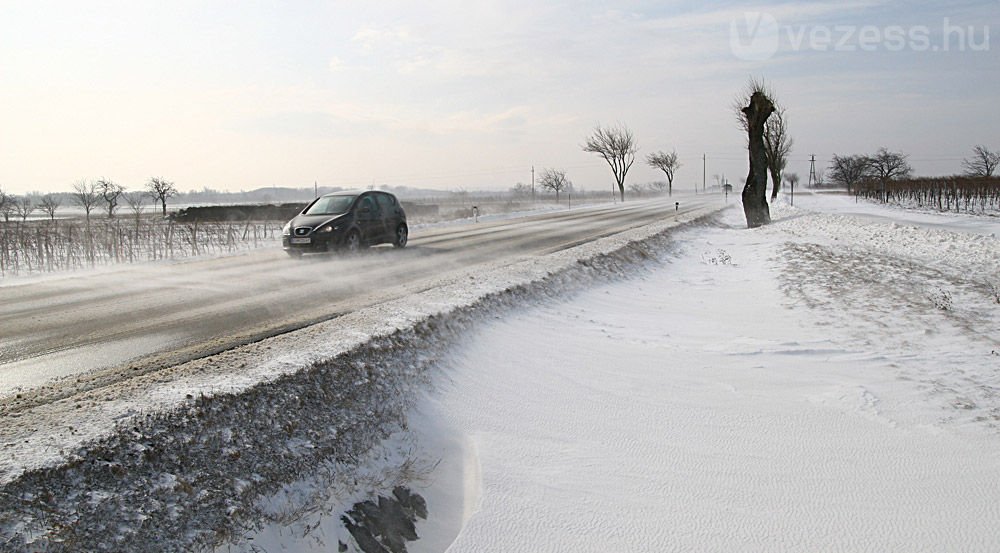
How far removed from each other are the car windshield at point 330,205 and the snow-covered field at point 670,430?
6.54m

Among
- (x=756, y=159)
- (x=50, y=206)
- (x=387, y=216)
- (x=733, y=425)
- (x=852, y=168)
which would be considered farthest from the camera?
(x=852, y=168)

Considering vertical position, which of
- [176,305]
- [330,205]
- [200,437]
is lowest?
[200,437]

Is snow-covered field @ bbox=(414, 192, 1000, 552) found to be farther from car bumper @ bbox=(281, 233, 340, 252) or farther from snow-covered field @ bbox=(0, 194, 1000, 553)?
car bumper @ bbox=(281, 233, 340, 252)

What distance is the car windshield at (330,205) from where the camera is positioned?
1360 cm

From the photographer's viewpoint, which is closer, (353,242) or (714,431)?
(714,431)

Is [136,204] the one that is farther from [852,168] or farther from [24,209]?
[852,168]

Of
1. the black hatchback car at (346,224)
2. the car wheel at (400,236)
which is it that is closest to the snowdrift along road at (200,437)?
the black hatchback car at (346,224)

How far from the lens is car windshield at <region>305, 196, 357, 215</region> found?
1360 cm

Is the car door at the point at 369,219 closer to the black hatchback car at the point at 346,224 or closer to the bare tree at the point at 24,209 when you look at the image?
the black hatchback car at the point at 346,224

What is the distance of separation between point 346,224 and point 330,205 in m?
1.02

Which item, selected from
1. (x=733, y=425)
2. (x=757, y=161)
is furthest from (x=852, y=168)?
(x=733, y=425)

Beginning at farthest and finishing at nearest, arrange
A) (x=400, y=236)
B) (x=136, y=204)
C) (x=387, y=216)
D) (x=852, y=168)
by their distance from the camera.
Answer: (x=852, y=168) → (x=136, y=204) → (x=400, y=236) → (x=387, y=216)

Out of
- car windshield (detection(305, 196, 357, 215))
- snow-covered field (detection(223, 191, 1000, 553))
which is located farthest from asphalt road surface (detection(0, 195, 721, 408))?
snow-covered field (detection(223, 191, 1000, 553))

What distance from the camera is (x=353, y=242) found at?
44.0 ft
